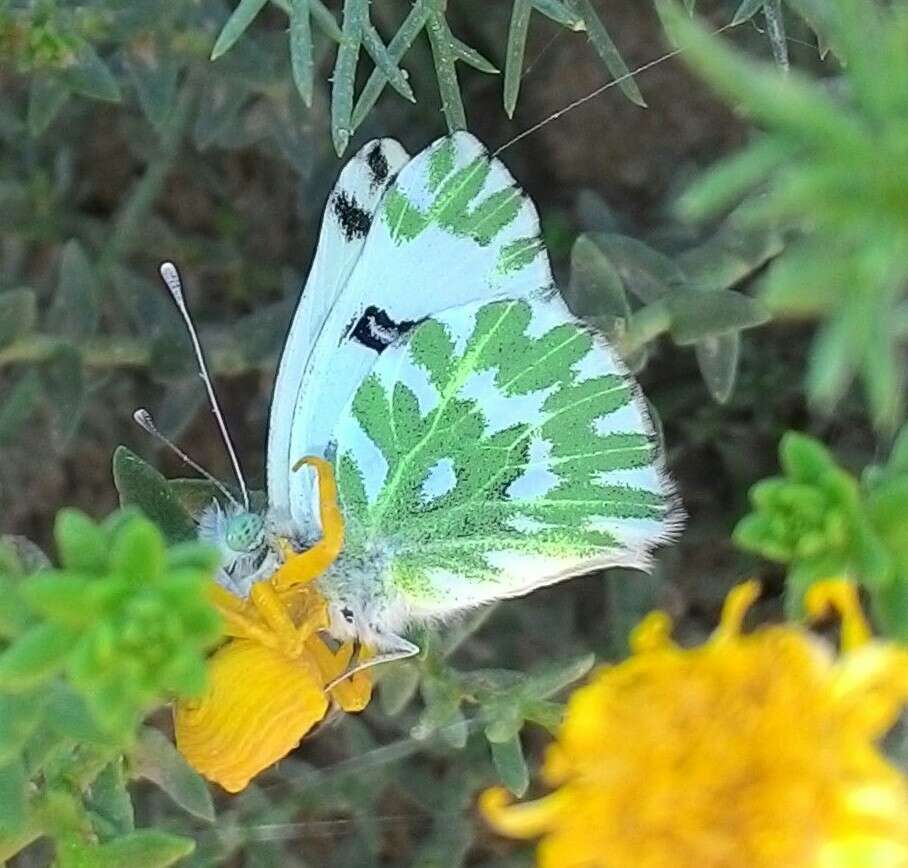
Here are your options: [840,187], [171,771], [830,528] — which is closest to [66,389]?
[171,771]

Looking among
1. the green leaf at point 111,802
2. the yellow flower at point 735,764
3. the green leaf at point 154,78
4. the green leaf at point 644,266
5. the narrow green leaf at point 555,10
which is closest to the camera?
the yellow flower at point 735,764

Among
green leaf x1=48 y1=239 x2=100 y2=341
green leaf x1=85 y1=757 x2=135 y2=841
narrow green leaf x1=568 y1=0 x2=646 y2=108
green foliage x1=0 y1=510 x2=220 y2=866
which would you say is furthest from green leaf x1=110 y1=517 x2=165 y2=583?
green leaf x1=48 y1=239 x2=100 y2=341

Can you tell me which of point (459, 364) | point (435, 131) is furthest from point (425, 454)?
point (435, 131)

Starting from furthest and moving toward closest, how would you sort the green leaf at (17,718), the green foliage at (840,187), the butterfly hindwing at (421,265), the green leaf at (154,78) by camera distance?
A: the green leaf at (154,78), the butterfly hindwing at (421,265), the green leaf at (17,718), the green foliage at (840,187)

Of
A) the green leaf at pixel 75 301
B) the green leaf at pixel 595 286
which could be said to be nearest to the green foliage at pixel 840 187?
the green leaf at pixel 595 286

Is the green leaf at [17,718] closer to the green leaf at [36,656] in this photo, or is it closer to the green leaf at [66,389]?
the green leaf at [36,656]

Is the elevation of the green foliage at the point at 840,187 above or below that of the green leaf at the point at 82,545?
above

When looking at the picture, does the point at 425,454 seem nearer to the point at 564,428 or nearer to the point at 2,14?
the point at 564,428
